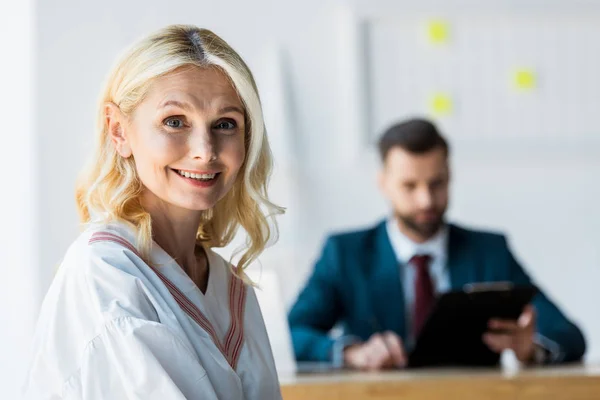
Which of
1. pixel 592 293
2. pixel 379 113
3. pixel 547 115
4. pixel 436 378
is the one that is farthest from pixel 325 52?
pixel 436 378

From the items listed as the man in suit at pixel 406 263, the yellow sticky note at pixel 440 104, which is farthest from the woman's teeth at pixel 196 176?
the yellow sticky note at pixel 440 104

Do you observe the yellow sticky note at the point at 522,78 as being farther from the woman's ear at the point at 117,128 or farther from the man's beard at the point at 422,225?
the woman's ear at the point at 117,128

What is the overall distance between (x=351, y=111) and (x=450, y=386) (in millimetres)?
1867

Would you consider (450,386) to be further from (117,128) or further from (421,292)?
(117,128)

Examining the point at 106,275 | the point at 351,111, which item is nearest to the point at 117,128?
the point at 106,275

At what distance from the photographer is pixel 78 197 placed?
5.34ft

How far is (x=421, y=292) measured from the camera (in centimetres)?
343

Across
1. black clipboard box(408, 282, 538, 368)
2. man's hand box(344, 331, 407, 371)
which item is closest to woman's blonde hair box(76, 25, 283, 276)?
black clipboard box(408, 282, 538, 368)

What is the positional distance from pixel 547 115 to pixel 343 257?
139 centimetres

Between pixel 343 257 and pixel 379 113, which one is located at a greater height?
pixel 379 113

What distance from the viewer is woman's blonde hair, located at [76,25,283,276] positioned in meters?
1.48

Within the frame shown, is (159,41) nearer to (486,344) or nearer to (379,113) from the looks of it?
(486,344)

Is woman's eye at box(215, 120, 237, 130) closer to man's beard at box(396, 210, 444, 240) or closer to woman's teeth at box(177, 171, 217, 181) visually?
woman's teeth at box(177, 171, 217, 181)

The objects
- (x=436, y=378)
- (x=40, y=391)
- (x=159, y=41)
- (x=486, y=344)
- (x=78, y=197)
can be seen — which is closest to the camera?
(x=40, y=391)
